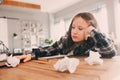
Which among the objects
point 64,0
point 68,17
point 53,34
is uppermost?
point 64,0

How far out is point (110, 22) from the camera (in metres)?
3.08

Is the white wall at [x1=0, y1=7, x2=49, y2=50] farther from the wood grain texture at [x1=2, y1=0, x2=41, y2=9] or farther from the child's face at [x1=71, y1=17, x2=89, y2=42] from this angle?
the child's face at [x1=71, y1=17, x2=89, y2=42]

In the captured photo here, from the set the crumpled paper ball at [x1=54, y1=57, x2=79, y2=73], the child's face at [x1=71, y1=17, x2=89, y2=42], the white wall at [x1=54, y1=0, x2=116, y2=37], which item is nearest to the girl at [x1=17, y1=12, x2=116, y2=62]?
the child's face at [x1=71, y1=17, x2=89, y2=42]

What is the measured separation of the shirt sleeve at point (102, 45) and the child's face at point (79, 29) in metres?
0.08

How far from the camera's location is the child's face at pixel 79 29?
1.02 m

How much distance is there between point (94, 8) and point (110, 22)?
55 centimetres

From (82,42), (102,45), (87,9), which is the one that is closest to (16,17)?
(87,9)

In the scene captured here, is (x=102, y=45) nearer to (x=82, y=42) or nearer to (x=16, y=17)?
(x=82, y=42)

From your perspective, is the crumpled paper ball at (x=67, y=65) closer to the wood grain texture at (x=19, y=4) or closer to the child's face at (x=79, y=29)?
the child's face at (x=79, y=29)

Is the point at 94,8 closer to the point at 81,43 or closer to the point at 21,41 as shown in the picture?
the point at 21,41

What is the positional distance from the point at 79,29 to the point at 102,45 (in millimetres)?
207

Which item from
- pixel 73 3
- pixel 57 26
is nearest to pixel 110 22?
pixel 73 3

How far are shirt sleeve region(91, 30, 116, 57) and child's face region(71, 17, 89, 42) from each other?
0.28ft

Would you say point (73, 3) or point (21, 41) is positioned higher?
point (73, 3)
